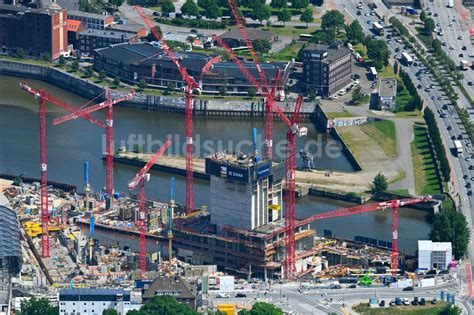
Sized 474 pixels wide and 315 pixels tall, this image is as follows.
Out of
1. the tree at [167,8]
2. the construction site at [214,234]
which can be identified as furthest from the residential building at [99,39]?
the construction site at [214,234]

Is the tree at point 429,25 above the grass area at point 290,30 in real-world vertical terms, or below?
above

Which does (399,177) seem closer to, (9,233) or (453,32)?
(9,233)

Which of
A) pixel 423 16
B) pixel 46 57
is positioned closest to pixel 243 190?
pixel 46 57

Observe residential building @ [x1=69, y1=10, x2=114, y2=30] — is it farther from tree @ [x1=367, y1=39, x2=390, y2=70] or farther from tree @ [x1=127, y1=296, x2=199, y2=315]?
tree @ [x1=127, y1=296, x2=199, y2=315]

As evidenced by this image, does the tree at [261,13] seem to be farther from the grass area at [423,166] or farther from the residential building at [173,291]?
the residential building at [173,291]

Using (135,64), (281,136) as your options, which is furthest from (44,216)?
(135,64)

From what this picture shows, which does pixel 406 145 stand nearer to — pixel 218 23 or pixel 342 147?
pixel 342 147

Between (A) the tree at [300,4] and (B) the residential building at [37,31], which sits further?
(A) the tree at [300,4]
